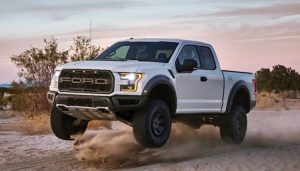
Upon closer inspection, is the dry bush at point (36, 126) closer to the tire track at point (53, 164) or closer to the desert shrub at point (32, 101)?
the desert shrub at point (32, 101)

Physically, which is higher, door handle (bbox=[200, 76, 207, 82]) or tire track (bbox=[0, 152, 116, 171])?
door handle (bbox=[200, 76, 207, 82])

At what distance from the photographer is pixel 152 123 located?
977cm

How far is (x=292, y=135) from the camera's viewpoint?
1662cm

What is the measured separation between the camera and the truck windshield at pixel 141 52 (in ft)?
35.0

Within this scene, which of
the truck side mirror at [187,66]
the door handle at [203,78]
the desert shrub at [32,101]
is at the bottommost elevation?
the desert shrub at [32,101]

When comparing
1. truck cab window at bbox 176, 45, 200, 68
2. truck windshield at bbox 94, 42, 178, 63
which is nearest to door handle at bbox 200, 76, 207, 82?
truck cab window at bbox 176, 45, 200, 68

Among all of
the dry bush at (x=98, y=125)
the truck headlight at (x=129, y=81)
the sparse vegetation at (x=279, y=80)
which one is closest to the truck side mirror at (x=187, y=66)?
the truck headlight at (x=129, y=81)

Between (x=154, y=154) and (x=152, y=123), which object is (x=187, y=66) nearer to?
(x=152, y=123)

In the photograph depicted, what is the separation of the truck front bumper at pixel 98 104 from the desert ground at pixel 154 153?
3.64 feet

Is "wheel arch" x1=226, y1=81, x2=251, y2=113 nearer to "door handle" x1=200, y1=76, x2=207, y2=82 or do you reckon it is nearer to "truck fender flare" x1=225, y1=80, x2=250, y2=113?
"truck fender flare" x1=225, y1=80, x2=250, y2=113

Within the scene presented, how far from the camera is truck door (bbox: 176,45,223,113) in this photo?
10703 mm

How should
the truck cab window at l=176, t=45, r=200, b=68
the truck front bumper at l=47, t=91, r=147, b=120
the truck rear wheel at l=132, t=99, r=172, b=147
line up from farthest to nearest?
the truck cab window at l=176, t=45, r=200, b=68
the truck rear wheel at l=132, t=99, r=172, b=147
the truck front bumper at l=47, t=91, r=147, b=120

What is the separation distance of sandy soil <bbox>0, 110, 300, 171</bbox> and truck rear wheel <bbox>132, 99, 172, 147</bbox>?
0.48 m

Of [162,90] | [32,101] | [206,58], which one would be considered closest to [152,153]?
[162,90]
